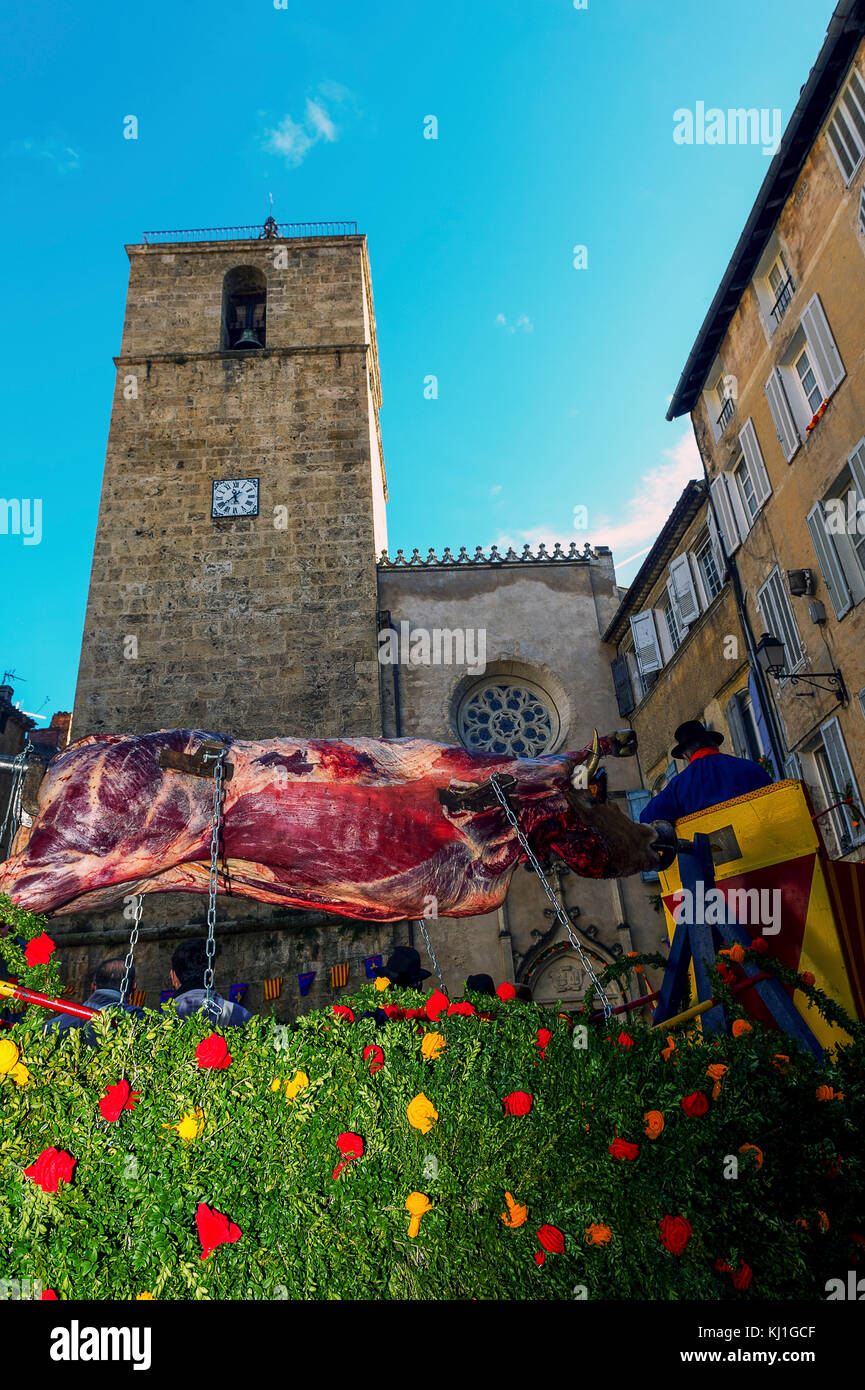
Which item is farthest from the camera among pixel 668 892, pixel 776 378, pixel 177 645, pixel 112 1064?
pixel 177 645

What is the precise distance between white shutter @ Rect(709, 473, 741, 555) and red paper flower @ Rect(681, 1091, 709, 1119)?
12312 millimetres

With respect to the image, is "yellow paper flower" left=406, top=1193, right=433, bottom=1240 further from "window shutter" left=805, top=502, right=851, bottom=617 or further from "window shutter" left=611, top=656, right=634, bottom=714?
"window shutter" left=611, top=656, right=634, bottom=714

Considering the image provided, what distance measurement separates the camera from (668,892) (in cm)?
574

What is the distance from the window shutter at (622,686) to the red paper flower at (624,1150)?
15.3m

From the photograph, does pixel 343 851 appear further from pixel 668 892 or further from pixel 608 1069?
pixel 608 1069

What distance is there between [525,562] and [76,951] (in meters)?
12.0

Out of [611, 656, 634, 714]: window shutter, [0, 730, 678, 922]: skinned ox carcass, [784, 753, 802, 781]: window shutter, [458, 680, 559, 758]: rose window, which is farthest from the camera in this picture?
[458, 680, 559, 758]: rose window

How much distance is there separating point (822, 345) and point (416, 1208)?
1192 cm

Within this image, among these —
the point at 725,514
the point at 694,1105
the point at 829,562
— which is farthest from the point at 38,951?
the point at 725,514

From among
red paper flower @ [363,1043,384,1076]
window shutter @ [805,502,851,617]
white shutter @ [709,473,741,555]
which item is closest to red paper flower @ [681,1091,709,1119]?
red paper flower @ [363,1043,384,1076]

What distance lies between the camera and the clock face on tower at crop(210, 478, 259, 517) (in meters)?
18.8

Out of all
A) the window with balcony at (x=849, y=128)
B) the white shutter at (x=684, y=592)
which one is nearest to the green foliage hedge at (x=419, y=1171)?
the window with balcony at (x=849, y=128)
